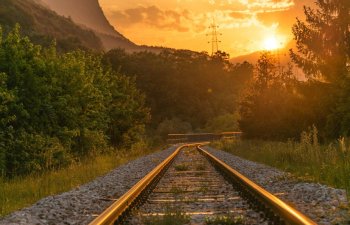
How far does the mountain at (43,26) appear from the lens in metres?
76.8

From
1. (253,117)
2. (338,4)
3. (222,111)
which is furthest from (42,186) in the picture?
(222,111)

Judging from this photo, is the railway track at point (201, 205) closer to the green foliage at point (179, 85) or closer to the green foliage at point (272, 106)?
the green foliage at point (272, 106)

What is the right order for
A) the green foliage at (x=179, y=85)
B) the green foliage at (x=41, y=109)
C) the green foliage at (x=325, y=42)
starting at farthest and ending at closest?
the green foliage at (x=179, y=85) < the green foliage at (x=325, y=42) < the green foliage at (x=41, y=109)

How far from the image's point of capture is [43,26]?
104m

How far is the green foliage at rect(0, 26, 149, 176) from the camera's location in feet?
53.9

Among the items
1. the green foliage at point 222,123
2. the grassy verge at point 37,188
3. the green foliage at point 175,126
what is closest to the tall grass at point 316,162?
the grassy verge at point 37,188

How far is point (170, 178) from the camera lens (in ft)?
47.1

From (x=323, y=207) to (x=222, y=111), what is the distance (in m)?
101

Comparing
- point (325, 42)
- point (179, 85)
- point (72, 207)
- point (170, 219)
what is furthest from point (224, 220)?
point (179, 85)

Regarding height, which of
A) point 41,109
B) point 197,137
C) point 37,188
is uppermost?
point 41,109

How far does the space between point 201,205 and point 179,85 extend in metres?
97.7

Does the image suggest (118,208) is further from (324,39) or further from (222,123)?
(222,123)

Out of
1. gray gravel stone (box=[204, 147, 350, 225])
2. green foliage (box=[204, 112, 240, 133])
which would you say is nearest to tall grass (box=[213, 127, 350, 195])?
gray gravel stone (box=[204, 147, 350, 225])

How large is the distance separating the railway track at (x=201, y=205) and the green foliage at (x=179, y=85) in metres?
72.6
